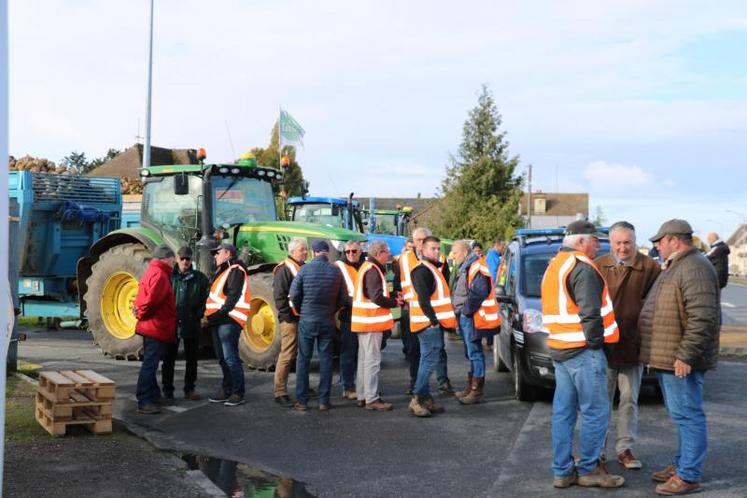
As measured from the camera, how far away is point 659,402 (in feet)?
30.9

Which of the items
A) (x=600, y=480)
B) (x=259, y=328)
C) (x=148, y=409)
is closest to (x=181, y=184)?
(x=259, y=328)

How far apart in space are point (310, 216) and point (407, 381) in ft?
24.3

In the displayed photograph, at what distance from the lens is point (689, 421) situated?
613 cm

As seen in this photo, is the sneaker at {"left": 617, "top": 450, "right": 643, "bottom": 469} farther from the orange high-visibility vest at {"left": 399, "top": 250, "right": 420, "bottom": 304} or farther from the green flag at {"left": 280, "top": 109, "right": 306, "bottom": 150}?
the green flag at {"left": 280, "top": 109, "right": 306, "bottom": 150}

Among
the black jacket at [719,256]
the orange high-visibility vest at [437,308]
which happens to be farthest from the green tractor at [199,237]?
the black jacket at [719,256]

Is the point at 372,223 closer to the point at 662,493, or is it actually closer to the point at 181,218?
the point at 181,218

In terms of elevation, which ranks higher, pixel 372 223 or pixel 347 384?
pixel 372 223

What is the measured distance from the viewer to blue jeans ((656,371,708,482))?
20.1ft

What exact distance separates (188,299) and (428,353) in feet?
9.26

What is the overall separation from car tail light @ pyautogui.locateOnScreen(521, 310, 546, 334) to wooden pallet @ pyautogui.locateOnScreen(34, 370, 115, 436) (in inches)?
165

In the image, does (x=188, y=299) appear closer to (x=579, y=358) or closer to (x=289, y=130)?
(x=579, y=358)

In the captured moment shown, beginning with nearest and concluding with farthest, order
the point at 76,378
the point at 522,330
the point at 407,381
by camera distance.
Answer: the point at 76,378
the point at 522,330
the point at 407,381

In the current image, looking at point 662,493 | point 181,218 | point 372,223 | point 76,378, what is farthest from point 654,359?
point 372,223

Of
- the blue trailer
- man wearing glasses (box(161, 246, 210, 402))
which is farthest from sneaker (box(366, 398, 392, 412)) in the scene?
the blue trailer
